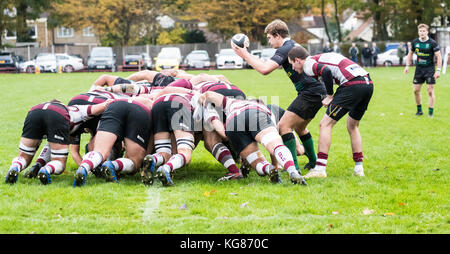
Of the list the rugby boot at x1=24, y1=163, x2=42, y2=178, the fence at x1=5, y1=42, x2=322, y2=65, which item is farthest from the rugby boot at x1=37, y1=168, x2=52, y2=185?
the fence at x1=5, y1=42, x2=322, y2=65

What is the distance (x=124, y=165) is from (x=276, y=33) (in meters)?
2.74

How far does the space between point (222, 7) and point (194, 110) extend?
52.9 m

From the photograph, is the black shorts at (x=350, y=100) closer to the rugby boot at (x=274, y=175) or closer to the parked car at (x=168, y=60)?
the rugby boot at (x=274, y=175)

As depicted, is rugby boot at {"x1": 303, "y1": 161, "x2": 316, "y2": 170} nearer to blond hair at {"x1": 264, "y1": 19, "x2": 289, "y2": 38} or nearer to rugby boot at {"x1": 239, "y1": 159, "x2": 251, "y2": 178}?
rugby boot at {"x1": 239, "y1": 159, "x2": 251, "y2": 178}

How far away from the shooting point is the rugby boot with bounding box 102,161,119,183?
729cm

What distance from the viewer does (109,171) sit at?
7.31 meters

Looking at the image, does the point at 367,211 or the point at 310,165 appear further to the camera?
the point at 310,165

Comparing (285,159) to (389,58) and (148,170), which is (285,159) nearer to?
(148,170)

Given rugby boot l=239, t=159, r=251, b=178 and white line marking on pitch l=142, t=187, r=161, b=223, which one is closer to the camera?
white line marking on pitch l=142, t=187, r=161, b=223

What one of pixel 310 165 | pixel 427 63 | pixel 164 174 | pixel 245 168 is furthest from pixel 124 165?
pixel 427 63

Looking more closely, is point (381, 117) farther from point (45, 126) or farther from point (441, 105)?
point (45, 126)

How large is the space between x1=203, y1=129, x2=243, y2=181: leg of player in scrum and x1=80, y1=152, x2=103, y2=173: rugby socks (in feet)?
4.77

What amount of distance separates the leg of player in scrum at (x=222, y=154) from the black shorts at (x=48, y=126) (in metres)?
1.80

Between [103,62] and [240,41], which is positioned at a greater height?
[240,41]
